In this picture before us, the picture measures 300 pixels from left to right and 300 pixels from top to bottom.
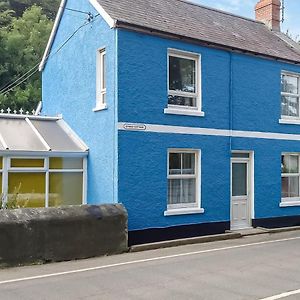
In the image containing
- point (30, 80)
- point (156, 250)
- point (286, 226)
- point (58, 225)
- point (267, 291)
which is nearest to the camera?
point (267, 291)

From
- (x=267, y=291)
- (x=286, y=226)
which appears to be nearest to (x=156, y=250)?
(x=267, y=291)

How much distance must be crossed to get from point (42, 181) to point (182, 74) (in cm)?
534

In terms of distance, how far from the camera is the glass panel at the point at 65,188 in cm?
1310

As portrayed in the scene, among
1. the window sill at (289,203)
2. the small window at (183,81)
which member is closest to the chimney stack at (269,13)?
the small window at (183,81)

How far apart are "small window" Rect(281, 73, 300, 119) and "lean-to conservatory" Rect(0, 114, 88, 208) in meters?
7.83

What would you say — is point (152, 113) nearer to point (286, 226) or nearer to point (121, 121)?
point (121, 121)

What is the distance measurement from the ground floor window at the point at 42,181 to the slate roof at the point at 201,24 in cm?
439

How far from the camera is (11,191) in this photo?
→ 12.4 meters

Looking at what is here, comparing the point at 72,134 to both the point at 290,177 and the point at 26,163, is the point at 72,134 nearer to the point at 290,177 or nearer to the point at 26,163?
the point at 26,163

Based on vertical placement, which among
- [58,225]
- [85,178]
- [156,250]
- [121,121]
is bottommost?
[156,250]

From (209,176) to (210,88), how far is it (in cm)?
281

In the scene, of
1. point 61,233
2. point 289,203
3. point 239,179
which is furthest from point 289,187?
point 61,233

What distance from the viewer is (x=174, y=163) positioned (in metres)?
13.7

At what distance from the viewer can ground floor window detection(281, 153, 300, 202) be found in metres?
16.6
